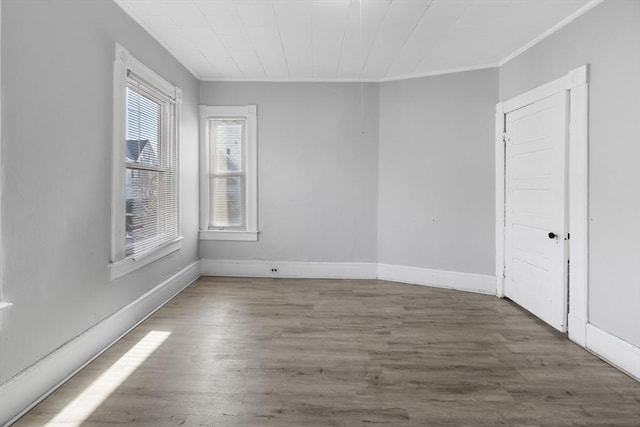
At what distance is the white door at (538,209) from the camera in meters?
→ 3.19

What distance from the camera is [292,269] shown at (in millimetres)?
5078

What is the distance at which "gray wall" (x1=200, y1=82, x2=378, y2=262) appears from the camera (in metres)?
4.96

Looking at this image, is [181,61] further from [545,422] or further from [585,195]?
[545,422]

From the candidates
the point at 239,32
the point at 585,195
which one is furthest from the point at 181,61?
the point at 585,195

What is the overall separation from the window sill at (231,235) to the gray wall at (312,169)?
74 millimetres

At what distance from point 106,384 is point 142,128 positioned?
84.9 inches

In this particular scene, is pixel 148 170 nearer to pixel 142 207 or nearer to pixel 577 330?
pixel 142 207

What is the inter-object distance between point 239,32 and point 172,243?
2.23 meters

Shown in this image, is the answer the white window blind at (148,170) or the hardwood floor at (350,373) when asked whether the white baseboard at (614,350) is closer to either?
the hardwood floor at (350,373)

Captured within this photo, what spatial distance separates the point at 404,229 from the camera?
15.8 feet

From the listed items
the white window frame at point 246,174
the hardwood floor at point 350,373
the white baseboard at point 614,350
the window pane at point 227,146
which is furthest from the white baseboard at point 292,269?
the white baseboard at point 614,350

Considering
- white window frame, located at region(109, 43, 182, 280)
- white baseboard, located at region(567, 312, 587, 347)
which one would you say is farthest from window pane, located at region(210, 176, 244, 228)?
white baseboard, located at region(567, 312, 587, 347)

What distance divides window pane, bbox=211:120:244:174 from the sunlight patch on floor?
2520 millimetres

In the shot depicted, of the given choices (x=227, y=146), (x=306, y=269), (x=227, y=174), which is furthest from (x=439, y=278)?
(x=227, y=146)
